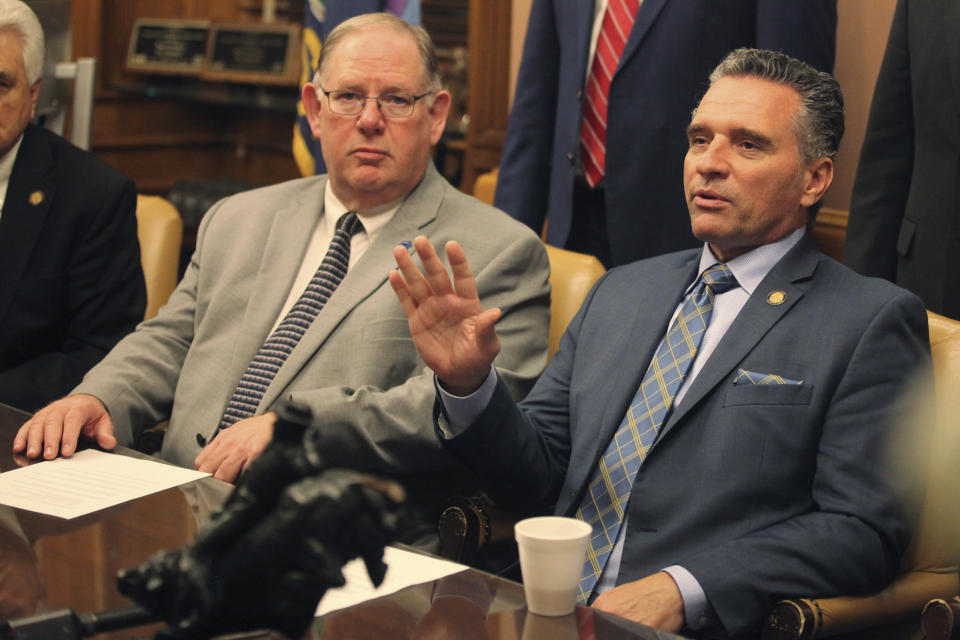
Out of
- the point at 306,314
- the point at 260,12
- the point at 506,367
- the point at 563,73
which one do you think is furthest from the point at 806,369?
the point at 260,12

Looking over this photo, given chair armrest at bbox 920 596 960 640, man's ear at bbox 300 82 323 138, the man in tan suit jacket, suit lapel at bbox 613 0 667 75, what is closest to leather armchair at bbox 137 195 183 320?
the man in tan suit jacket

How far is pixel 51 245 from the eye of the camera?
2.58 metres

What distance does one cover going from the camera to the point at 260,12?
6.69 m

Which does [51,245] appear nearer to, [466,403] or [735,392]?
[466,403]

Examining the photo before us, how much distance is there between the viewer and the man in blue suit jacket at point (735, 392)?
5.05 feet

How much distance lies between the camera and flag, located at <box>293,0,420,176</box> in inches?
146

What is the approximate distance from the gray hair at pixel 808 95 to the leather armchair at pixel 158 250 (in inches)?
59.1

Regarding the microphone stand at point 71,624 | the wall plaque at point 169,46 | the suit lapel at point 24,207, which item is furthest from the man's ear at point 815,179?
the wall plaque at point 169,46

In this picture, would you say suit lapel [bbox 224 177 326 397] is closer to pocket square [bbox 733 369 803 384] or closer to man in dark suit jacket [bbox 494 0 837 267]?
man in dark suit jacket [bbox 494 0 837 267]

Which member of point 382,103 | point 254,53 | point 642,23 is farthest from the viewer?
point 254,53

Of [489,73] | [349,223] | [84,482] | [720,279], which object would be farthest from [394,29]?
[489,73]

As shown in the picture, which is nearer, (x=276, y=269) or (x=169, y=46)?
(x=276, y=269)

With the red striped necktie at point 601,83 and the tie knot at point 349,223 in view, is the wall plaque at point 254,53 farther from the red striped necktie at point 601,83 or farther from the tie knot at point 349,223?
the tie knot at point 349,223

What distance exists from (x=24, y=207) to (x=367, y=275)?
961 mm
